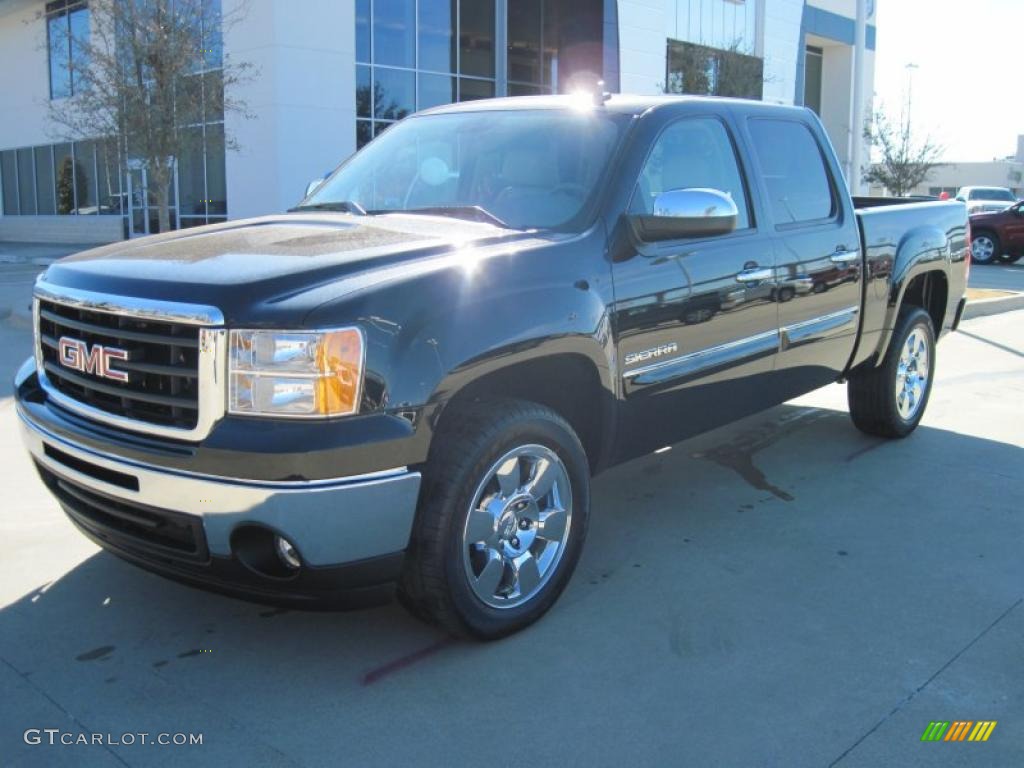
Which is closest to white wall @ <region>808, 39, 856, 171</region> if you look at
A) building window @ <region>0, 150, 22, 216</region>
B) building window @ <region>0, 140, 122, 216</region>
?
building window @ <region>0, 140, 122, 216</region>

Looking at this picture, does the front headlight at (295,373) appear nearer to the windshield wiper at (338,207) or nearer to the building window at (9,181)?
the windshield wiper at (338,207)

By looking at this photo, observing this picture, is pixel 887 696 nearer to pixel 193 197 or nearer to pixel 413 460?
pixel 413 460

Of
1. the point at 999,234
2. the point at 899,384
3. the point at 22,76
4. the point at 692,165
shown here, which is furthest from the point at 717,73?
the point at 692,165

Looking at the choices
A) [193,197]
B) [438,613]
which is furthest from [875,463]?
[193,197]

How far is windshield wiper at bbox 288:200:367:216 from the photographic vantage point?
14.2 ft

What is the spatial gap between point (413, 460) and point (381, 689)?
0.79 meters

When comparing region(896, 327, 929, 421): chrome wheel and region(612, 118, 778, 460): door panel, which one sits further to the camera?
region(896, 327, 929, 421): chrome wheel

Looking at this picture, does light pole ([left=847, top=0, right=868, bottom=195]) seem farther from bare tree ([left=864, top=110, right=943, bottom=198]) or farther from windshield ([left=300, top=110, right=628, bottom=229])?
windshield ([left=300, top=110, right=628, bottom=229])

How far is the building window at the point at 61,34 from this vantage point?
29500 millimetres

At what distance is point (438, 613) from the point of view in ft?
10.8

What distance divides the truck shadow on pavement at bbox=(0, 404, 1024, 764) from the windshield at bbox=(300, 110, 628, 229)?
5.33 ft

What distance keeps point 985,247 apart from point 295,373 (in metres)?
23.7

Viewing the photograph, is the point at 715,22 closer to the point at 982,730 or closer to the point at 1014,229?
the point at 1014,229

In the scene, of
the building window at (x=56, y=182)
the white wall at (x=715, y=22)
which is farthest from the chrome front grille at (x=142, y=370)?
the white wall at (x=715, y=22)
